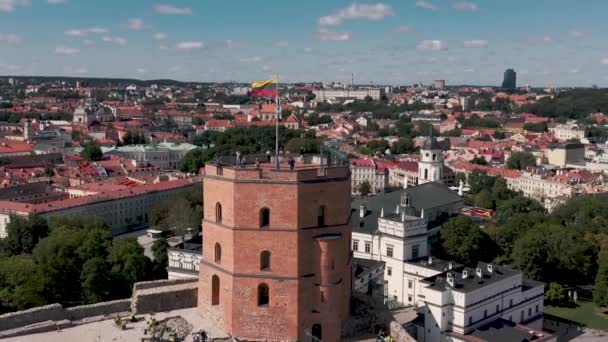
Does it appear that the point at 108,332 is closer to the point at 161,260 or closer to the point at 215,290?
the point at 215,290

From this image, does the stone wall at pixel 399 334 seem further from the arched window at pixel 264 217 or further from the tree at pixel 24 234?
the tree at pixel 24 234

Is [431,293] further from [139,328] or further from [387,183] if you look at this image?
[387,183]

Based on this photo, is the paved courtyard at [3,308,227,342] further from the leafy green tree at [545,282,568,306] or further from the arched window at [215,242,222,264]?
the leafy green tree at [545,282,568,306]

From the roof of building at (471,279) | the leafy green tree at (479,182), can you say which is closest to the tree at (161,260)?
the roof of building at (471,279)

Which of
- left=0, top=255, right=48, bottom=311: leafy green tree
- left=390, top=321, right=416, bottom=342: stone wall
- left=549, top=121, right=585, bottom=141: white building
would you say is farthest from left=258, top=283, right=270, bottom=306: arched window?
left=549, top=121, right=585, bottom=141: white building

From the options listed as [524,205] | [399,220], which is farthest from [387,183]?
[399,220]

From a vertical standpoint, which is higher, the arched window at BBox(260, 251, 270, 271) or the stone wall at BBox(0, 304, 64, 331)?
the arched window at BBox(260, 251, 270, 271)
